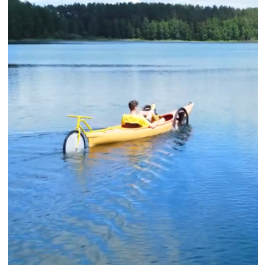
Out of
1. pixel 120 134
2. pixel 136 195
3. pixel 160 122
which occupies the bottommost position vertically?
pixel 136 195

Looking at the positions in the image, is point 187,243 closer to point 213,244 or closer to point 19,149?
point 213,244

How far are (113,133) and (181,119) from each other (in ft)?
12.5

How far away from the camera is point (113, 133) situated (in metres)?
13.9

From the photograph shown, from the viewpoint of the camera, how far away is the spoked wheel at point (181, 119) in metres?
16.7

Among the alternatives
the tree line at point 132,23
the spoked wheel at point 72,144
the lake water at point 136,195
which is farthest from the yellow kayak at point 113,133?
the tree line at point 132,23

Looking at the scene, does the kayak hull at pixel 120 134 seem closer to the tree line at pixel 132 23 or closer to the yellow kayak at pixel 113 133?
the yellow kayak at pixel 113 133

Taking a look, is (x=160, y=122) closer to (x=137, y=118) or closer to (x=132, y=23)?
(x=137, y=118)

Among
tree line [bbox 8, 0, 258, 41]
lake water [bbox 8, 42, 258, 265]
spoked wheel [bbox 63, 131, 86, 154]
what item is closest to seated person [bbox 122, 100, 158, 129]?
lake water [bbox 8, 42, 258, 265]

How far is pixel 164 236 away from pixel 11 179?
4.16 metres

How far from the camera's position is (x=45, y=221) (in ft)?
27.7

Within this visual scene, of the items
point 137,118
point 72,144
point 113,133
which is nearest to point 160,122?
point 137,118

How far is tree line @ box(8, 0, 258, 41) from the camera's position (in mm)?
109750

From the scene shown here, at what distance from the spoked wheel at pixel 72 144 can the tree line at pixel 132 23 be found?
9706 centimetres

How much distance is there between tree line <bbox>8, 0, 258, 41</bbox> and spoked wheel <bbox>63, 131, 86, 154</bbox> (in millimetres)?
97063
